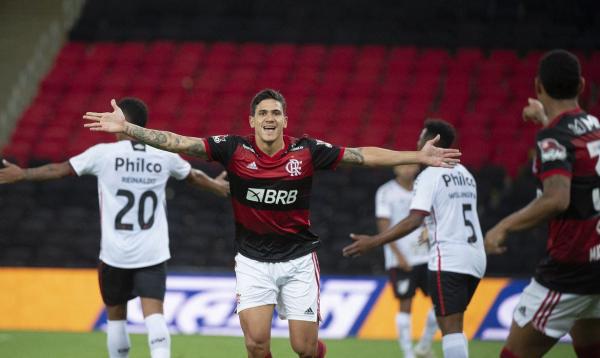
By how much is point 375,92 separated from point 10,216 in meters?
7.38

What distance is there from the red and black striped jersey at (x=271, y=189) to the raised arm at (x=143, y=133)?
0.13m

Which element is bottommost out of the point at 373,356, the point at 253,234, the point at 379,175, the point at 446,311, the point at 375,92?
the point at 373,356

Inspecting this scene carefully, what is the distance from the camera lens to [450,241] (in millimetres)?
7387

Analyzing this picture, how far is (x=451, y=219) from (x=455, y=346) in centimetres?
104

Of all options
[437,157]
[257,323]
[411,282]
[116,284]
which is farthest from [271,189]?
[411,282]

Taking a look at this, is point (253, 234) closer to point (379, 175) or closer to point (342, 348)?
point (342, 348)

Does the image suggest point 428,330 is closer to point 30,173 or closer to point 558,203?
point 30,173

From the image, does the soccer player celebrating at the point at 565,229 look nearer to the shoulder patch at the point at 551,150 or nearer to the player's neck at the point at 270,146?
the shoulder patch at the point at 551,150

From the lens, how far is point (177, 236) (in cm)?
1346

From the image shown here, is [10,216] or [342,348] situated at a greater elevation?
[10,216]

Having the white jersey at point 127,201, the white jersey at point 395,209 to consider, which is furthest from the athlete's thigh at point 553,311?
the white jersey at point 395,209

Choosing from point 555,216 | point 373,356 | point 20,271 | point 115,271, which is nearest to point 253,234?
point 115,271

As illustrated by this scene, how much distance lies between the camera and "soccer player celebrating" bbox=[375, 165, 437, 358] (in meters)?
9.48

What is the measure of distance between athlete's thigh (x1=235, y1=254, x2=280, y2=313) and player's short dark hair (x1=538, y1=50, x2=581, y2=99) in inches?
94.3
